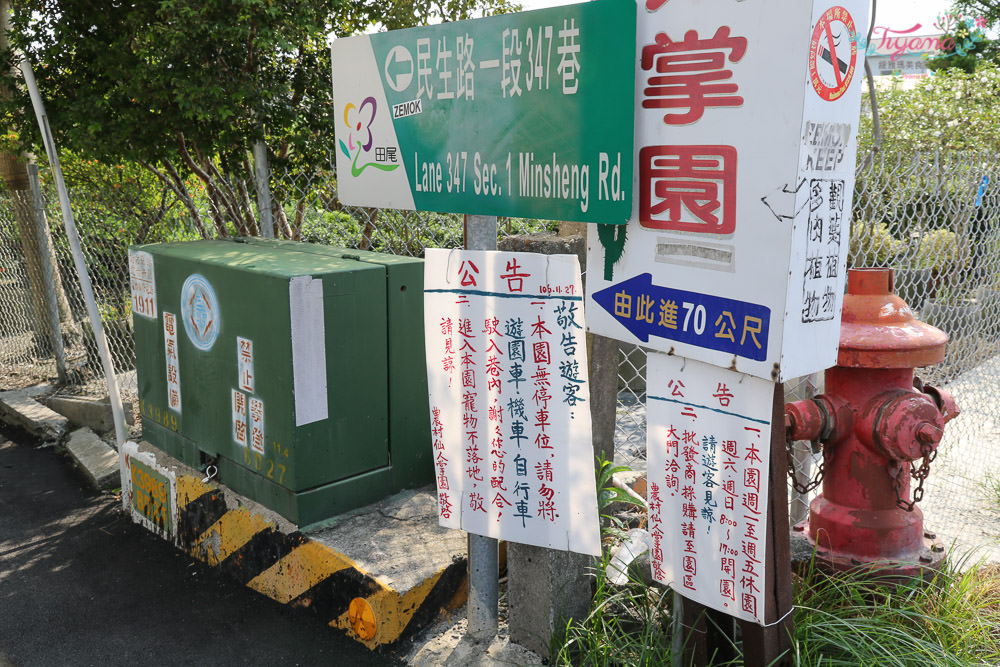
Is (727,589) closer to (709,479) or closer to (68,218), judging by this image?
(709,479)

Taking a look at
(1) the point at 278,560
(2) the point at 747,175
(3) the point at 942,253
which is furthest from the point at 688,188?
(3) the point at 942,253

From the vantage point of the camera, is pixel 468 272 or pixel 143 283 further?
pixel 143 283

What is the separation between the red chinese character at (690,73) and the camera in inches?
70.1

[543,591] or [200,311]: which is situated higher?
[200,311]

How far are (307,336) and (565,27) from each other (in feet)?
5.51

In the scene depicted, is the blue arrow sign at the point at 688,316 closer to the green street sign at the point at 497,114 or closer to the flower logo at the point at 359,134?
the green street sign at the point at 497,114

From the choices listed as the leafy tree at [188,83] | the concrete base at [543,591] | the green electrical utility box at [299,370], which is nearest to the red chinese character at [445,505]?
the concrete base at [543,591]

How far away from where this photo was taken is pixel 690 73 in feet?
6.14

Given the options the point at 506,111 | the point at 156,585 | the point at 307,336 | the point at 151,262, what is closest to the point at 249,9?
the point at 151,262

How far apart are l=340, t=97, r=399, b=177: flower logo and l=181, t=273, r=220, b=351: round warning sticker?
119 cm

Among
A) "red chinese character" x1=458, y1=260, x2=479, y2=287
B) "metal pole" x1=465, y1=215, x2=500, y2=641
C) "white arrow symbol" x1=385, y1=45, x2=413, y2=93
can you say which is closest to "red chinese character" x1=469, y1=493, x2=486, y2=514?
"metal pole" x1=465, y1=215, x2=500, y2=641

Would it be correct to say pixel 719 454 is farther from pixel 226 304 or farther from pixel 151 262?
pixel 151 262

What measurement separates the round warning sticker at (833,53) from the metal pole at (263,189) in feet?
11.2

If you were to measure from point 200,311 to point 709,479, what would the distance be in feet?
8.52
